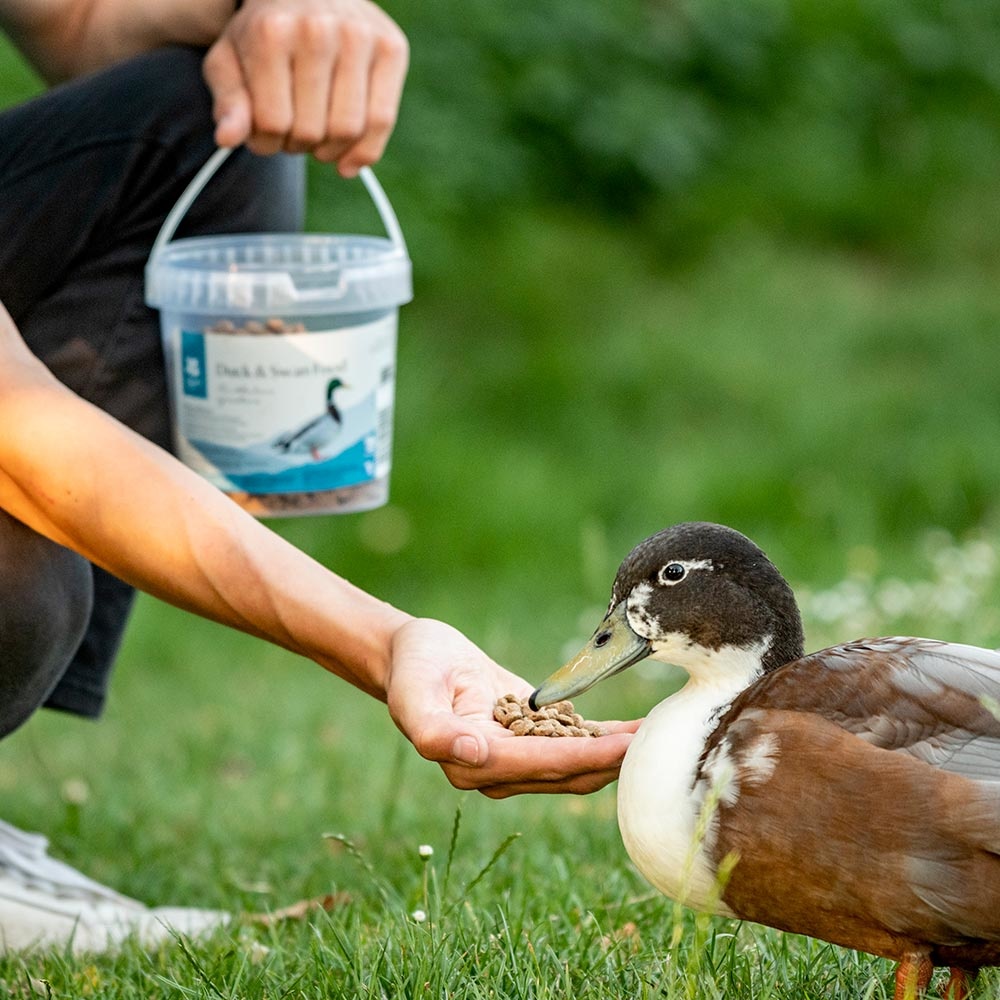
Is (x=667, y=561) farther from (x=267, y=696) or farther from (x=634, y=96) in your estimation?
(x=634, y=96)

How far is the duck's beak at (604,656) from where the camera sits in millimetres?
1964

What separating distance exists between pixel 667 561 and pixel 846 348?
14.2 ft

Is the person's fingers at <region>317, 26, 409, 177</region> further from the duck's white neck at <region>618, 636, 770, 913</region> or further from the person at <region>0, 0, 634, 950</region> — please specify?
the duck's white neck at <region>618, 636, 770, 913</region>

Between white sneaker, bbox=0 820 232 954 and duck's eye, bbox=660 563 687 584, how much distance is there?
0.83m

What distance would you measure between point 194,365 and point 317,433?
0.74 feet

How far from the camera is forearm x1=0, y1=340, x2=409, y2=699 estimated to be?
2.06 meters

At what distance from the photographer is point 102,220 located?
2727 mm

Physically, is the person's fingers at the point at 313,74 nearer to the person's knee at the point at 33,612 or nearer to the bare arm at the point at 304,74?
the bare arm at the point at 304,74

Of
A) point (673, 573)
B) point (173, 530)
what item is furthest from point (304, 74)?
point (673, 573)

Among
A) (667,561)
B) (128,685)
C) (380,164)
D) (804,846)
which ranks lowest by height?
(128,685)

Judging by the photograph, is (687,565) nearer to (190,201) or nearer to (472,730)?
(472,730)

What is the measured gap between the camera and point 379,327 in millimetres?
2621

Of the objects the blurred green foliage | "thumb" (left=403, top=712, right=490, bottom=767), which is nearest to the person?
"thumb" (left=403, top=712, right=490, bottom=767)

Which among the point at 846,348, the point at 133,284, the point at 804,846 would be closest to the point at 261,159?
the point at 133,284
